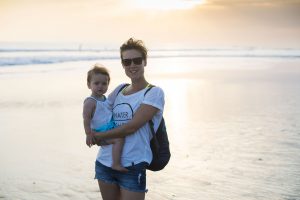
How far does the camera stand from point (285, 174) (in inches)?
270

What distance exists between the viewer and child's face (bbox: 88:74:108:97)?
366cm

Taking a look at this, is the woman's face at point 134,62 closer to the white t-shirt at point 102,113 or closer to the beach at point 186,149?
the white t-shirt at point 102,113

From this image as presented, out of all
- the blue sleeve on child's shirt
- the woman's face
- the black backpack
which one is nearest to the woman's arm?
the blue sleeve on child's shirt

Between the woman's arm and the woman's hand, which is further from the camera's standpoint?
the woman's hand

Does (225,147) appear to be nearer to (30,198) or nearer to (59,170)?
(59,170)

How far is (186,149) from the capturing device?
27.5 ft

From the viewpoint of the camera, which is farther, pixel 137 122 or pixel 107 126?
pixel 107 126

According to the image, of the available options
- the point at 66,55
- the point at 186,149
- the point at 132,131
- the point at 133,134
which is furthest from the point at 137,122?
the point at 66,55

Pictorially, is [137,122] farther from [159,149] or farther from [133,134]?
[159,149]

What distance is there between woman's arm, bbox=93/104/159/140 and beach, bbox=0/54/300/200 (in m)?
2.75

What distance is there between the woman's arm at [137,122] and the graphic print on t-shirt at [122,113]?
12 cm

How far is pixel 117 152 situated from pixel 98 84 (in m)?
0.61

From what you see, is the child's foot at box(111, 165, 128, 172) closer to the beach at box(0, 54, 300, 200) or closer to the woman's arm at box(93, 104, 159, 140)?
the woman's arm at box(93, 104, 159, 140)

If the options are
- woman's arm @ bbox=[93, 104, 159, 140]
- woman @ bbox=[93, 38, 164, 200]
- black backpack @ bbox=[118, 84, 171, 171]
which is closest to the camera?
woman's arm @ bbox=[93, 104, 159, 140]
